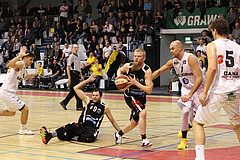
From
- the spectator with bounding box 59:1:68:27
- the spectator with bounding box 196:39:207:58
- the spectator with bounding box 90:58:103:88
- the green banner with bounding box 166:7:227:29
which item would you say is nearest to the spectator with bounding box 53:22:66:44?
the spectator with bounding box 59:1:68:27

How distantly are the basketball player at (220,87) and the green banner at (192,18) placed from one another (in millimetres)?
16182

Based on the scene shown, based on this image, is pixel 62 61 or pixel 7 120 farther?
pixel 62 61

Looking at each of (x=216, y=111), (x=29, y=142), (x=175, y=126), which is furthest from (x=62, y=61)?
(x=216, y=111)

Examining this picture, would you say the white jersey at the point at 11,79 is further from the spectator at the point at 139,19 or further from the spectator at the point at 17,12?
the spectator at the point at 17,12

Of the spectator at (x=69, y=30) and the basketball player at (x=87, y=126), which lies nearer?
the basketball player at (x=87, y=126)

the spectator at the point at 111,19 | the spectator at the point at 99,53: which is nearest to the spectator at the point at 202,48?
the spectator at the point at 99,53

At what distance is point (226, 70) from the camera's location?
5.60 metres

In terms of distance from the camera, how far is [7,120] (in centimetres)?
1103

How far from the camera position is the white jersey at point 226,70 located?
18.3 feet

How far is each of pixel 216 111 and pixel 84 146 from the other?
2689 mm

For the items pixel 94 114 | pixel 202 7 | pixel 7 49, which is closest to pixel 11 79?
pixel 94 114

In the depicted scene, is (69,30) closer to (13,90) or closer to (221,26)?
(13,90)

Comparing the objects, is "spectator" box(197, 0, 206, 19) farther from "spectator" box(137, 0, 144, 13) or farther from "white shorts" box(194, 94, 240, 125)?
"white shorts" box(194, 94, 240, 125)

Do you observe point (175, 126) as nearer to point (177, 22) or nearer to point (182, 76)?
point (182, 76)
